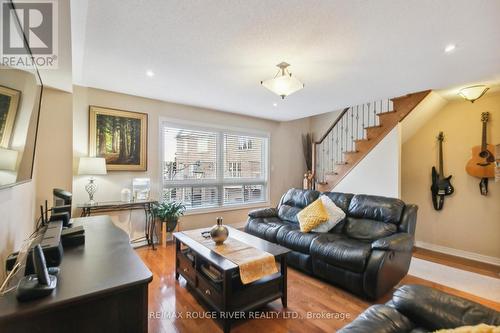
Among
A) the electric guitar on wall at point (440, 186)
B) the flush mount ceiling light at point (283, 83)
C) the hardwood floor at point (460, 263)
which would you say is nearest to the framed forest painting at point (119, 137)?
the flush mount ceiling light at point (283, 83)

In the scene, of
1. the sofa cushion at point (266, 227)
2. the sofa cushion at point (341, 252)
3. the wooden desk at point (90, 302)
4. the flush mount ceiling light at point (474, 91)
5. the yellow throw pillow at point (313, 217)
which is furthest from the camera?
the sofa cushion at point (266, 227)

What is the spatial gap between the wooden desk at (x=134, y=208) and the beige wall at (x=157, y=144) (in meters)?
0.12

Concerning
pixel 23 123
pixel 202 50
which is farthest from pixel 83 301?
pixel 202 50

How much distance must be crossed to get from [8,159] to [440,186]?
211 inches

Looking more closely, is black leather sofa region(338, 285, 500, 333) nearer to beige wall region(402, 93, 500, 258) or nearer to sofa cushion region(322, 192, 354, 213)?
sofa cushion region(322, 192, 354, 213)

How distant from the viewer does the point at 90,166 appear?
3246 millimetres

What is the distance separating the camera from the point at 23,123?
1218mm

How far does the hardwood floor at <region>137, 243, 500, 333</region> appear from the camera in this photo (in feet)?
6.47

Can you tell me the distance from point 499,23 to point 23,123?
11.2 feet

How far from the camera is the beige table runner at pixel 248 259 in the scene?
1964 mm

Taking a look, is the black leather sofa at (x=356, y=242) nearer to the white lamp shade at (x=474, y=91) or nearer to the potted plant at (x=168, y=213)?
the potted plant at (x=168, y=213)

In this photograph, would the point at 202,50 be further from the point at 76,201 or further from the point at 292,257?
the point at 76,201

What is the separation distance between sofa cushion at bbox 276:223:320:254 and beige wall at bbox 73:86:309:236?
203 cm

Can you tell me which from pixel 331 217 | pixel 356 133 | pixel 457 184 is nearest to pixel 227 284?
pixel 331 217
